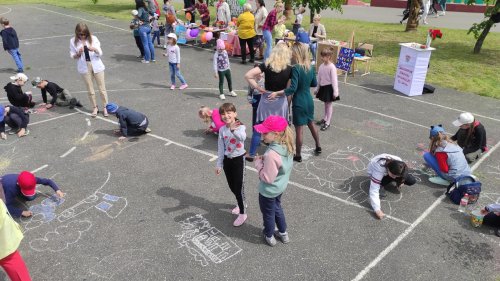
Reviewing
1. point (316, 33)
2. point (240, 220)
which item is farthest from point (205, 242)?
point (316, 33)

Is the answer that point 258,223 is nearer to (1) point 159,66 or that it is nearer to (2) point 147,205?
(2) point 147,205

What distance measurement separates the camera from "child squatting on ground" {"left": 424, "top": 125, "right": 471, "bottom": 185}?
6117mm

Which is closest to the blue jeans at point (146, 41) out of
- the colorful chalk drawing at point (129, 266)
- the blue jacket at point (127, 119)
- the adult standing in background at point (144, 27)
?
the adult standing in background at point (144, 27)

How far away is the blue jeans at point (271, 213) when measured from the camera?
4520 millimetres

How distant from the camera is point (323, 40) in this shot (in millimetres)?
13383

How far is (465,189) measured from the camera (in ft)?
18.9

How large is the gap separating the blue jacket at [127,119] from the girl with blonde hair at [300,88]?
10.7ft

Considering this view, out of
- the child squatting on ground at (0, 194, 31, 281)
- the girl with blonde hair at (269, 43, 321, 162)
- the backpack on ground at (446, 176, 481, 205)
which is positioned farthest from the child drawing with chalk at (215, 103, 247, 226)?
the backpack on ground at (446, 176, 481, 205)

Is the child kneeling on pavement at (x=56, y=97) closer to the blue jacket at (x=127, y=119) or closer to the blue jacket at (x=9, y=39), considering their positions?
the blue jacket at (x=127, y=119)

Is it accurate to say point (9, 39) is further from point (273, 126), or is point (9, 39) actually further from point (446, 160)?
point (446, 160)

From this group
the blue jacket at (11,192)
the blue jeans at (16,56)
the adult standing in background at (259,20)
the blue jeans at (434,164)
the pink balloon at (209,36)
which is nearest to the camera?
the blue jacket at (11,192)

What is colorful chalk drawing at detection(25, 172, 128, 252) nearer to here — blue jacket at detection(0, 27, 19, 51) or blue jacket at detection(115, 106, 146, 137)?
blue jacket at detection(115, 106, 146, 137)

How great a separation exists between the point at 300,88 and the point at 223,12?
439 inches

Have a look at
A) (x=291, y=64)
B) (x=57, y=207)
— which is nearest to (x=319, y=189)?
(x=291, y=64)
